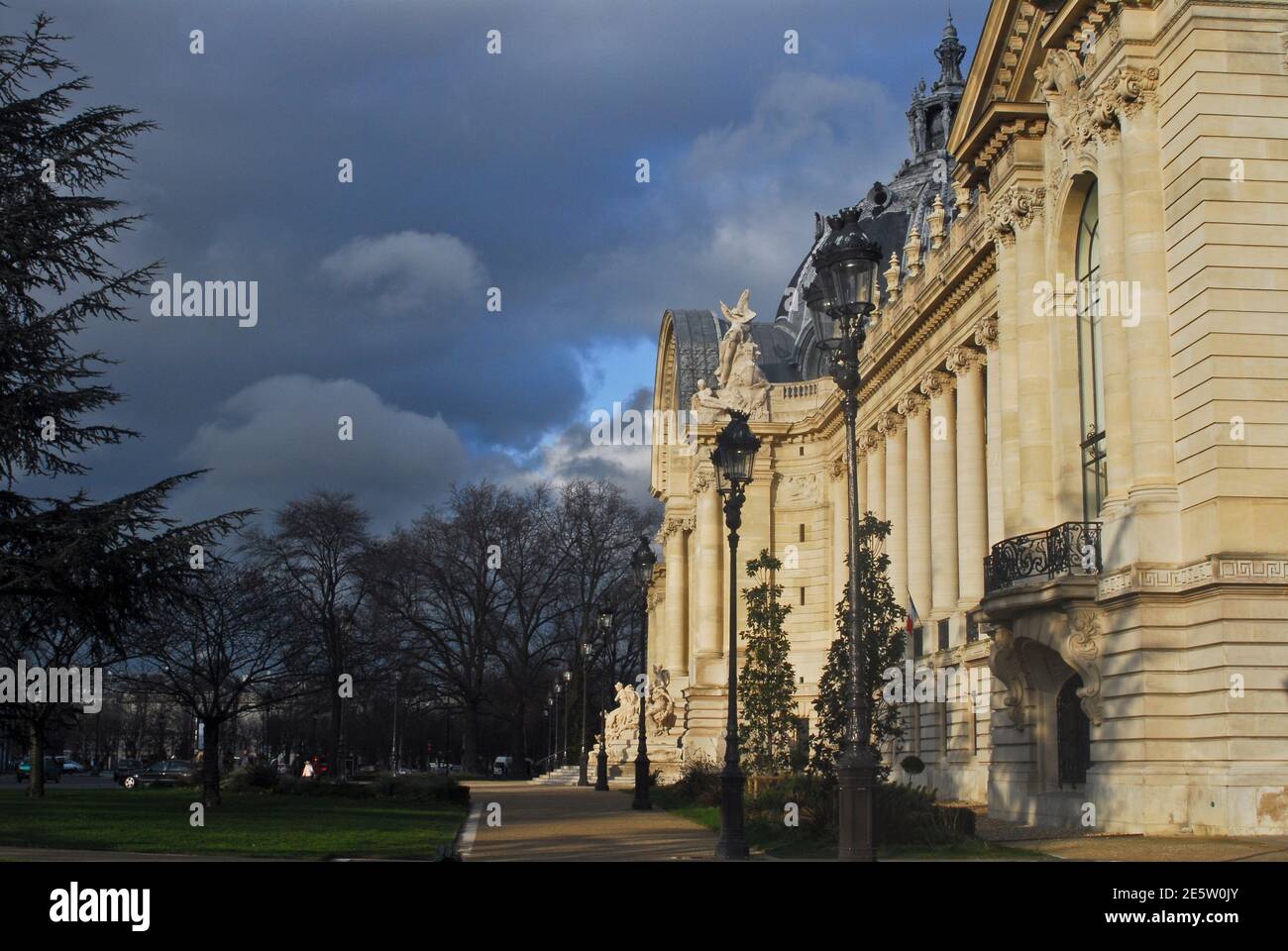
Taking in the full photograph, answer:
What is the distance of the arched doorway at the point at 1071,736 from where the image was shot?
25.9 meters

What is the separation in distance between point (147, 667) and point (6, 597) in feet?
69.2

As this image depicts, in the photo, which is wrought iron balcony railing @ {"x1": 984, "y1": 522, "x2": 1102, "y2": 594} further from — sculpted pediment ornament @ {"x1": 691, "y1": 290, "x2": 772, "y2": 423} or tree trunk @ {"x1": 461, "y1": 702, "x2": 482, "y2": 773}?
tree trunk @ {"x1": 461, "y1": 702, "x2": 482, "y2": 773}

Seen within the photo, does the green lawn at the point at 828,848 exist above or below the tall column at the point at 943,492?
below

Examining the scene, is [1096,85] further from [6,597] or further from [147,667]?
[147,667]

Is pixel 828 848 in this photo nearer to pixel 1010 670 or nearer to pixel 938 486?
pixel 1010 670

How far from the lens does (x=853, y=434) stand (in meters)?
16.5

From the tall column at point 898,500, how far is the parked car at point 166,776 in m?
25.7

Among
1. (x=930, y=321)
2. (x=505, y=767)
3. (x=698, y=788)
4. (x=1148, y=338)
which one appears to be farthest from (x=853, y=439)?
(x=505, y=767)

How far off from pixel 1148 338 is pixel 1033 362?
16.1 feet

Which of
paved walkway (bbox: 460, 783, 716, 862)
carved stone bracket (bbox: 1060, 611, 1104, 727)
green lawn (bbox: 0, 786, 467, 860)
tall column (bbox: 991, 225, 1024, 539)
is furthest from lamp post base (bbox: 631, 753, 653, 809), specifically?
carved stone bracket (bbox: 1060, 611, 1104, 727)

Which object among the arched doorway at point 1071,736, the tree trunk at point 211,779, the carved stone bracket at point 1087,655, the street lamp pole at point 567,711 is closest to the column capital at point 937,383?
the arched doorway at point 1071,736

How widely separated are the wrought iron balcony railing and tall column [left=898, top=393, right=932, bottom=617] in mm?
19066

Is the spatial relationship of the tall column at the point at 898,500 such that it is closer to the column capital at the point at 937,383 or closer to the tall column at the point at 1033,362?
the column capital at the point at 937,383

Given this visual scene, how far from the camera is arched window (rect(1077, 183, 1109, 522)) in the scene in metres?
26.3
